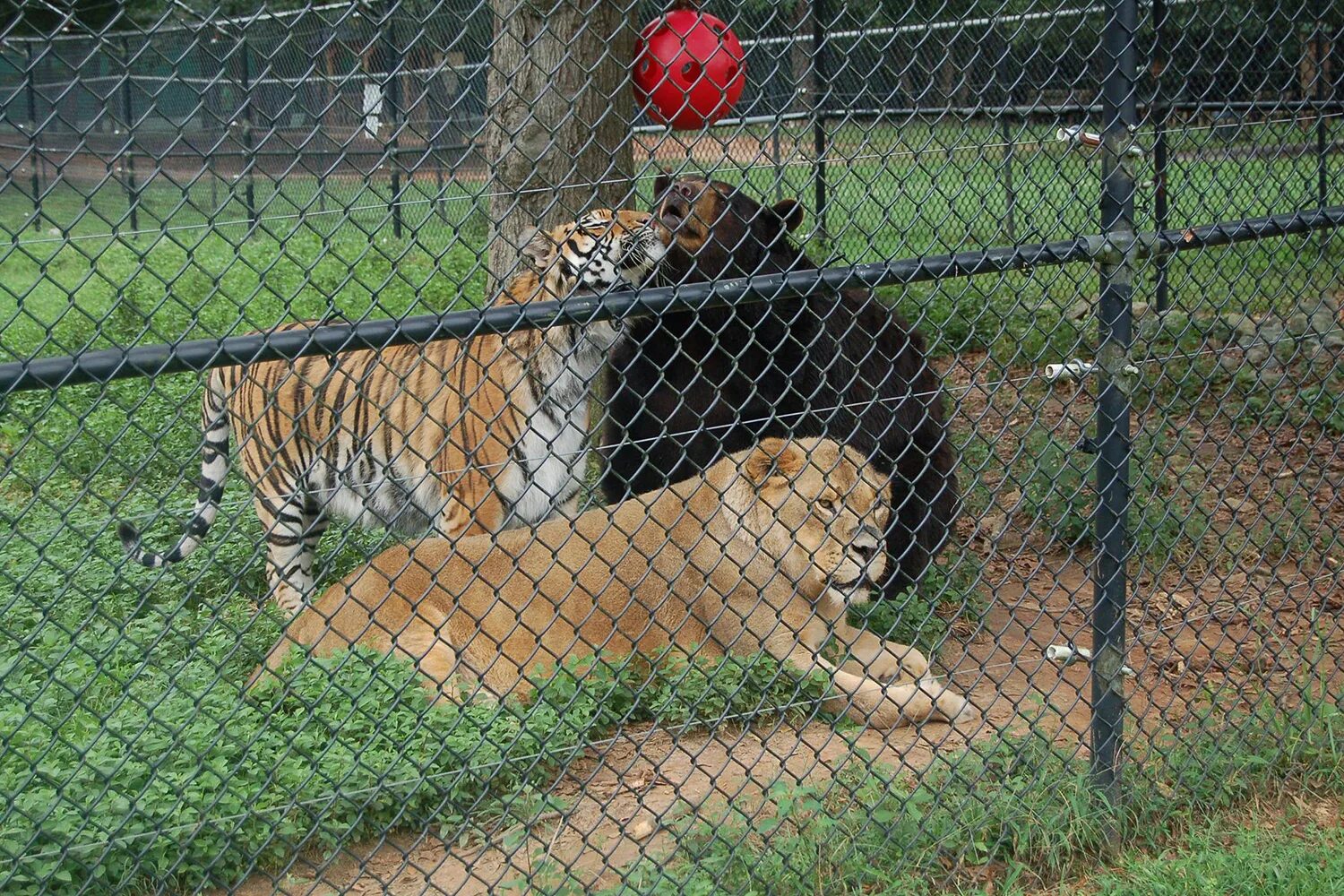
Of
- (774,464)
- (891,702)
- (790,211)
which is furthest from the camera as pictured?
(790,211)

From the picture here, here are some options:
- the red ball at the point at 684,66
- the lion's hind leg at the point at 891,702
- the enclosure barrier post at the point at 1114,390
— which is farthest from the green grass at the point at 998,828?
the red ball at the point at 684,66

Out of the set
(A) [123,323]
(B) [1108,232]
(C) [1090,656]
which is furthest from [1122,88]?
(A) [123,323]

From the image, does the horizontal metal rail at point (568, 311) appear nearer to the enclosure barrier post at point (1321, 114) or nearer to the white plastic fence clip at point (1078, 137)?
the white plastic fence clip at point (1078, 137)

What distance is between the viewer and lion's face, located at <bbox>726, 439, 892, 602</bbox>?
4.47 meters

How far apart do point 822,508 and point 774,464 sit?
0.73ft

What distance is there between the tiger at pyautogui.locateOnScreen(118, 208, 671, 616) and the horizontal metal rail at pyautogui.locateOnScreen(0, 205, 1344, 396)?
6.23 feet

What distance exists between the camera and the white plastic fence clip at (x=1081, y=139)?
138 inches

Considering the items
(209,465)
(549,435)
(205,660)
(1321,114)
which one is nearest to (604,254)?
(549,435)

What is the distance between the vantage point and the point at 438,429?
6.07 meters

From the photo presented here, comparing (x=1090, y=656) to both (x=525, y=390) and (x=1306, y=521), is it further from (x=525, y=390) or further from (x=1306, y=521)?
(x=1306, y=521)

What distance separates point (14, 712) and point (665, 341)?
10.4ft

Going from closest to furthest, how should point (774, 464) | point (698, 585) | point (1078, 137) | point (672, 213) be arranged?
Answer: point (1078, 137) < point (774, 464) < point (698, 585) < point (672, 213)

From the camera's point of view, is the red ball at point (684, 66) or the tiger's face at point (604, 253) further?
the tiger's face at point (604, 253)

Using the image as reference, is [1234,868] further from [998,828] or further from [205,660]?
[205,660]
